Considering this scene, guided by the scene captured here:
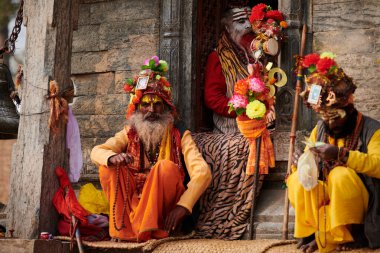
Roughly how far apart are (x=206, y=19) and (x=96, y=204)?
8.73 feet

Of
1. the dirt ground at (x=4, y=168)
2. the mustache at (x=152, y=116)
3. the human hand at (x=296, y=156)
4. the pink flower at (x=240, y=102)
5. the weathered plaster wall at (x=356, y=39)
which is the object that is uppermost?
the weathered plaster wall at (x=356, y=39)

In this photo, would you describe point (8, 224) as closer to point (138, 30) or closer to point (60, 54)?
point (60, 54)

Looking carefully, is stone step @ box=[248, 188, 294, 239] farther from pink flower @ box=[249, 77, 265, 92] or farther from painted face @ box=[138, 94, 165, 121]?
painted face @ box=[138, 94, 165, 121]

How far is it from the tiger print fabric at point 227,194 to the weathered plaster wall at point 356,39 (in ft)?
4.08

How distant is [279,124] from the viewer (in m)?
8.37

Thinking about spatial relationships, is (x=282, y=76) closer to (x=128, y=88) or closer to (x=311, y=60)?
(x=311, y=60)

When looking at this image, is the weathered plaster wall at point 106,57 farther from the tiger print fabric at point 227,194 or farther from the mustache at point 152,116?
the tiger print fabric at point 227,194

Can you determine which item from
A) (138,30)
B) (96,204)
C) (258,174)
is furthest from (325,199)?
(138,30)

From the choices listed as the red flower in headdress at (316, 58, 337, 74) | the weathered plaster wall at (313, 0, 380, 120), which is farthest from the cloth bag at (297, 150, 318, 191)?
the weathered plaster wall at (313, 0, 380, 120)

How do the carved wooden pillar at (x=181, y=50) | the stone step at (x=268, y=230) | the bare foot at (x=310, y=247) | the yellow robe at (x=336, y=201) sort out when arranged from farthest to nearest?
the carved wooden pillar at (x=181, y=50) → the stone step at (x=268, y=230) → the bare foot at (x=310, y=247) → the yellow robe at (x=336, y=201)

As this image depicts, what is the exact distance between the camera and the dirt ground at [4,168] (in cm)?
1756

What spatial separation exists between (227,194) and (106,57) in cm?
240

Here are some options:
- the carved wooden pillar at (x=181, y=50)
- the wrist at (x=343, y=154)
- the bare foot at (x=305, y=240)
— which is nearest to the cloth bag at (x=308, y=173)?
the wrist at (x=343, y=154)

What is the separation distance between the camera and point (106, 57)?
9.54 m
